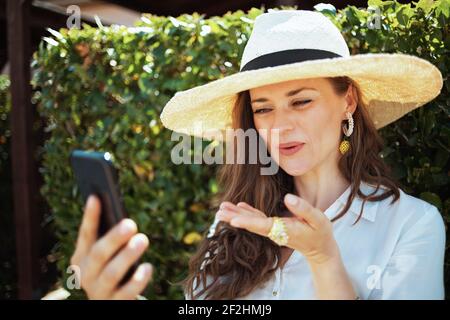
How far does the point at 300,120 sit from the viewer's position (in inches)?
72.3

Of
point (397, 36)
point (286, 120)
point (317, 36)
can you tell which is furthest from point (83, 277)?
point (397, 36)

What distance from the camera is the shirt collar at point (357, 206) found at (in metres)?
1.86

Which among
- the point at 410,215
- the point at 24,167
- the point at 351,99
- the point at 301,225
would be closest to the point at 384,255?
the point at 410,215

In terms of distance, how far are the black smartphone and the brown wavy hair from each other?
954 mm

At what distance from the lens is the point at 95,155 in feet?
3.51

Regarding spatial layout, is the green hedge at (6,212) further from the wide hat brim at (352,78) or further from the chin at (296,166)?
the chin at (296,166)

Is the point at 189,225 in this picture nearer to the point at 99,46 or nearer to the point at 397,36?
the point at 99,46

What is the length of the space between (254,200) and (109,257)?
4.06 ft

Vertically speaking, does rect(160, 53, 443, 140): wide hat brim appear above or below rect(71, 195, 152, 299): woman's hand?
above

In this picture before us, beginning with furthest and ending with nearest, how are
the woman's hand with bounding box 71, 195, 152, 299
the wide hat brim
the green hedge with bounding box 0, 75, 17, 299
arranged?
the green hedge with bounding box 0, 75, 17, 299 < the wide hat brim < the woman's hand with bounding box 71, 195, 152, 299

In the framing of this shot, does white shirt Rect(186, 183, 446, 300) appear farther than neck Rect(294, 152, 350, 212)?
No

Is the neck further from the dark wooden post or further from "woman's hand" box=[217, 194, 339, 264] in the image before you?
the dark wooden post

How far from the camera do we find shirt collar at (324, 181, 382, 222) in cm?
186

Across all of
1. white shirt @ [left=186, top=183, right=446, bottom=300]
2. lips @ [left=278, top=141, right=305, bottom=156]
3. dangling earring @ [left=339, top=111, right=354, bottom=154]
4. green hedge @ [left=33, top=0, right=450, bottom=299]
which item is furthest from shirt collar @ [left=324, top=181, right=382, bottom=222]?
green hedge @ [left=33, top=0, right=450, bottom=299]
